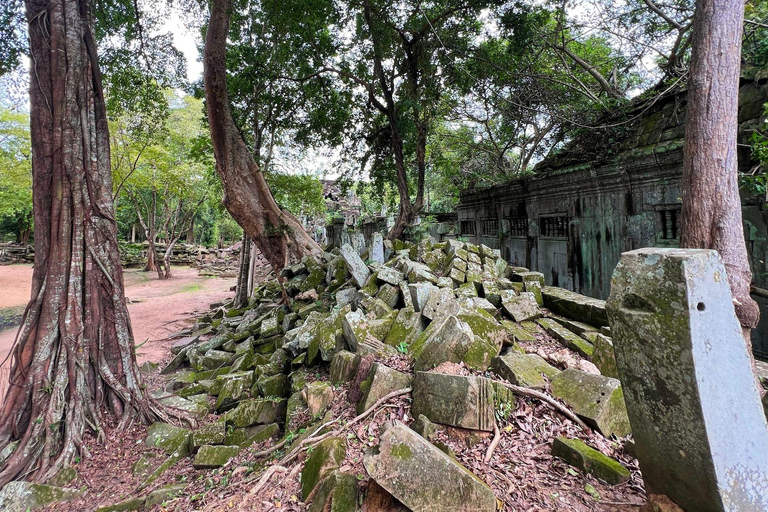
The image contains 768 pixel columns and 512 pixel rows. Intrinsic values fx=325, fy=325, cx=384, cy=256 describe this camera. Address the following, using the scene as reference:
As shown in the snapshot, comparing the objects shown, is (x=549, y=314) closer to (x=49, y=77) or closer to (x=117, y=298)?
(x=117, y=298)

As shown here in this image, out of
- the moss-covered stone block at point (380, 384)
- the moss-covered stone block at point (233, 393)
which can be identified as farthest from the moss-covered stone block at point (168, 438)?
the moss-covered stone block at point (380, 384)

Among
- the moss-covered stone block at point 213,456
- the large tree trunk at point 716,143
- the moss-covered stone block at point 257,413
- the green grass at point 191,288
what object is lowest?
the moss-covered stone block at point 213,456

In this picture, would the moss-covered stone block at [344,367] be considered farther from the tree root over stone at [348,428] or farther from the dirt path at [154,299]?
the dirt path at [154,299]

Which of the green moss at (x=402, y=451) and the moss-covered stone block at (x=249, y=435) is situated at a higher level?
the green moss at (x=402, y=451)

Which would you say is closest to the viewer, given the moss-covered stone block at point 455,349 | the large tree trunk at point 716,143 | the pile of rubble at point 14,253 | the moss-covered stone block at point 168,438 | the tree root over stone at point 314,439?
the tree root over stone at point 314,439

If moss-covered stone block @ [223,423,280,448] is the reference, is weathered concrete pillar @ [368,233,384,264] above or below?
above

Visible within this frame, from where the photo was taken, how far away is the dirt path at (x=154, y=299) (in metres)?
7.49

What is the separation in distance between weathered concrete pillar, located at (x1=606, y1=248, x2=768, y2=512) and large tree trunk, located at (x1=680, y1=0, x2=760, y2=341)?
2257 millimetres

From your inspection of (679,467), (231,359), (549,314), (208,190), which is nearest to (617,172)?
(549,314)

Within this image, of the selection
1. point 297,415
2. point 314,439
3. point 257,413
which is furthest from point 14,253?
point 314,439

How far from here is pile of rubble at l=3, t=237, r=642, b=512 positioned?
60.4 inches

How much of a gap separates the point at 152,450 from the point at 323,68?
28.0 feet

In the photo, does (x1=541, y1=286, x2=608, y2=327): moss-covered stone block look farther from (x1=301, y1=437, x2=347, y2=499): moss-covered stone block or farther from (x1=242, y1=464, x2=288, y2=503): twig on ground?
(x1=242, y1=464, x2=288, y2=503): twig on ground

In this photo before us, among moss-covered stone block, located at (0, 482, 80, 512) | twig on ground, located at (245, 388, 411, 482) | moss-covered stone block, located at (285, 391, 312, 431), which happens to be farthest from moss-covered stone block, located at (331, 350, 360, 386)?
moss-covered stone block, located at (0, 482, 80, 512)
